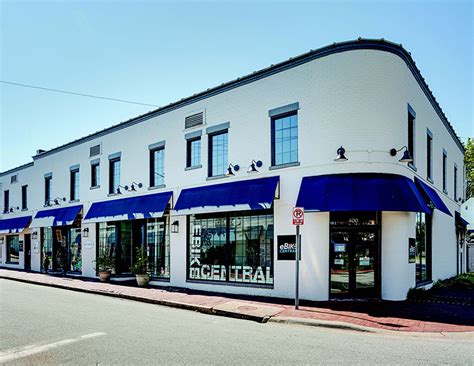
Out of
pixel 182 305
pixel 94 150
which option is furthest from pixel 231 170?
pixel 94 150

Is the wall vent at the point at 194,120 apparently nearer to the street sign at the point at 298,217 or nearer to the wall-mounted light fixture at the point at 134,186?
the wall-mounted light fixture at the point at 134,186

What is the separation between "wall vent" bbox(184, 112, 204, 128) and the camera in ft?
54.9

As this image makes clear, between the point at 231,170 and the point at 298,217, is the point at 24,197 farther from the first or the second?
the point at 298,217

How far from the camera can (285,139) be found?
14141mm

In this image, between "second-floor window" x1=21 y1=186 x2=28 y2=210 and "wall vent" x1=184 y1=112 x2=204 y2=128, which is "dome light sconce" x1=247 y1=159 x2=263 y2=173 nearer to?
"wall vent" x1=184 y1=112 x2=204 y2=128

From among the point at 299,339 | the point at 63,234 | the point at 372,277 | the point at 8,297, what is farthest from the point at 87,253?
the point at 299,339

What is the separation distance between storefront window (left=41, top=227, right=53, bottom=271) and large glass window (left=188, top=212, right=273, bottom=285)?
531 inches

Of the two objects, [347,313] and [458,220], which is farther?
[458,220]

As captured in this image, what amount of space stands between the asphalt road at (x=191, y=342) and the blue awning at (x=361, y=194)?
3869 millimetres

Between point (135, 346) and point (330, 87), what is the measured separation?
9.36 meters

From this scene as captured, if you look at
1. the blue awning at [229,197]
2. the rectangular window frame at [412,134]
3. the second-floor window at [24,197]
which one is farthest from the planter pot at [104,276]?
the rectangular window frame at [412,134]

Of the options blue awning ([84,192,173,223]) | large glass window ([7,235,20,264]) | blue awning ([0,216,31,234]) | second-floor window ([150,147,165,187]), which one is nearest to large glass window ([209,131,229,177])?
blue awning ([84,192,173,223])

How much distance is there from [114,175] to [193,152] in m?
6.23

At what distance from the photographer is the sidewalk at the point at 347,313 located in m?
9.40
